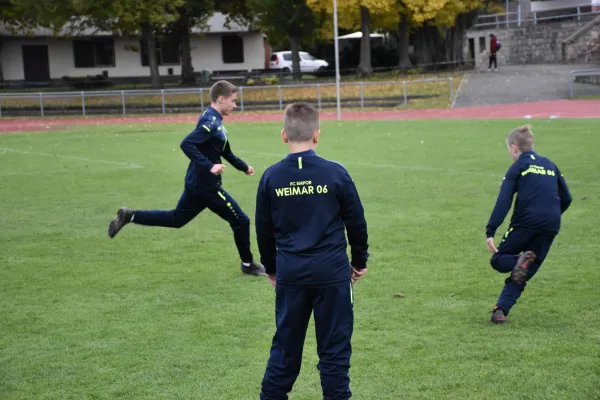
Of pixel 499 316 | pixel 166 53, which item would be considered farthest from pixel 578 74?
pixel 166 53

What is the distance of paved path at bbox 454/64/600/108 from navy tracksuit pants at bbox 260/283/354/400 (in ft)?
106

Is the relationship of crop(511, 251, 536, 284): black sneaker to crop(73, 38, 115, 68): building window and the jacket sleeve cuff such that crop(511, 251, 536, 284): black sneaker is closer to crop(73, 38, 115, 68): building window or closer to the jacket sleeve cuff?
the jacket sleeve cuff

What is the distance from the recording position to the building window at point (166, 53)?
203 ft

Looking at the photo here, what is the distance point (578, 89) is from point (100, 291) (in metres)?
31.3

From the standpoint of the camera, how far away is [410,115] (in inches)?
1334

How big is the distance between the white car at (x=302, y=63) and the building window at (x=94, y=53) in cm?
1169

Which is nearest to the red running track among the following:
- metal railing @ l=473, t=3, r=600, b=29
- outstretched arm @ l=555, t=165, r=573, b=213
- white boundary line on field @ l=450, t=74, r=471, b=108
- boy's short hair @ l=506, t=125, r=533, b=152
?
white boundary line on field @ l=450, t=74, r=471, b=108

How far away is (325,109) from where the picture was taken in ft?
129

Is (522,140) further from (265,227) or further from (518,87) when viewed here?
(518,87)

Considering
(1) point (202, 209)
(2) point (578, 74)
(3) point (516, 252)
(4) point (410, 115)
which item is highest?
(2) point (578, 74)

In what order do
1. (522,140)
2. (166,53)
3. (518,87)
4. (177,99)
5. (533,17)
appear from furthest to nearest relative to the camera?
(166,53) < (533,17) < (177,99) < (518,87) < (522,140)

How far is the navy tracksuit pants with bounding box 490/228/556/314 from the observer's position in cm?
700

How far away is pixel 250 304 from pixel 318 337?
123 inches

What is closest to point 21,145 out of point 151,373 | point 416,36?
point 151,373
